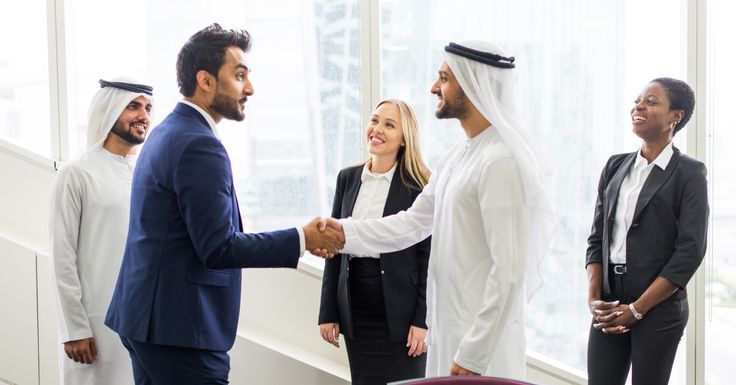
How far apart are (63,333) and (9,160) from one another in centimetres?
180

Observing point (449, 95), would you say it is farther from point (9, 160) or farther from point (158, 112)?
point (9, 160)

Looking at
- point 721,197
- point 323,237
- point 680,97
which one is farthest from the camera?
point 721,197

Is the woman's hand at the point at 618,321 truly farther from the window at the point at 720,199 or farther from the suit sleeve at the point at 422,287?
the window at the point at 720,199

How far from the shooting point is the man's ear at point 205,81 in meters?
2.61

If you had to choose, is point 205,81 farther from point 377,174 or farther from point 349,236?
point 377,174

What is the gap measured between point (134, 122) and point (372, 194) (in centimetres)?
109

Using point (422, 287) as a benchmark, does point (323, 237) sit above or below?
above

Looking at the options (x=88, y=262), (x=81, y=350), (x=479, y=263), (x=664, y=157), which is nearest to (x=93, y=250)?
(x=88, y=262)

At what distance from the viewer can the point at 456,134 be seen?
426 centimetres

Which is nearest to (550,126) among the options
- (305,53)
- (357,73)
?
(357,73)

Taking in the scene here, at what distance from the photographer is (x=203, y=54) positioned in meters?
2.61

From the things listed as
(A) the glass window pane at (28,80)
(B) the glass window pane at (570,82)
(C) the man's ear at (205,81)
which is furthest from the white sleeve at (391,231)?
(A) the glass window pane at (28,80)

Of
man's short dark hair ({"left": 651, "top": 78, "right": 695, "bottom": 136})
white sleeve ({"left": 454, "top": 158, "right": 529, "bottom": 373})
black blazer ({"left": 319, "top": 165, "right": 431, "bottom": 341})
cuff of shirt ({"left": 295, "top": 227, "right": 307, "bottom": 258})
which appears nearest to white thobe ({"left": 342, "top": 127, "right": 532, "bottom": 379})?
white sleeve ({"left": 454, "top": 158, "right": 529, "bottom": 373})

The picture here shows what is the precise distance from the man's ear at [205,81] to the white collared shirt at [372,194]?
0.97 m
